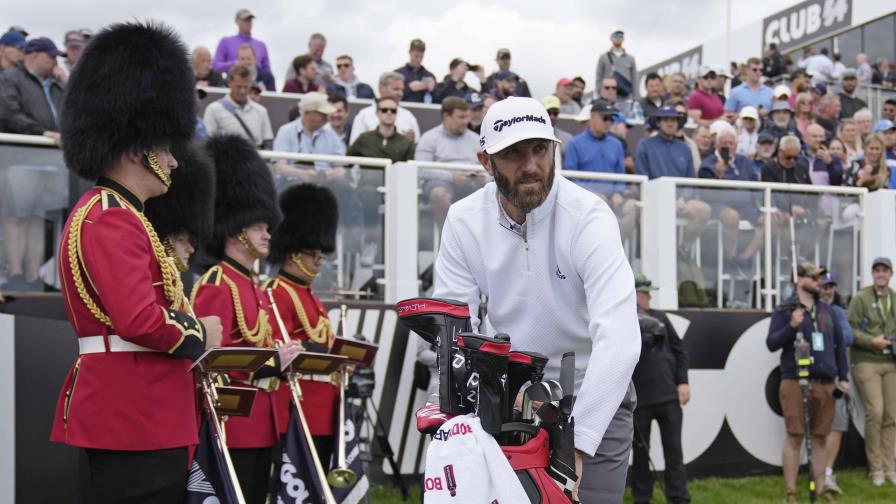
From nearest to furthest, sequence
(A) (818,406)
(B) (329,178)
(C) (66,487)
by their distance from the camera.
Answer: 1. (C) (66,487)
2. (B) (329,178)
3. (A) (818,406)

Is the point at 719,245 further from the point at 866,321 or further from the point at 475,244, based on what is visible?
the point at 475,244

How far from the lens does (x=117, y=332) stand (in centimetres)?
423

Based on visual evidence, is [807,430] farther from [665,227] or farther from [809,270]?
[665,227]

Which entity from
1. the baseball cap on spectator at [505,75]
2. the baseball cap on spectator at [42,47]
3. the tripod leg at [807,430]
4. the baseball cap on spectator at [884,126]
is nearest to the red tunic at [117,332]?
the baseball cap on spectator at [42,47]

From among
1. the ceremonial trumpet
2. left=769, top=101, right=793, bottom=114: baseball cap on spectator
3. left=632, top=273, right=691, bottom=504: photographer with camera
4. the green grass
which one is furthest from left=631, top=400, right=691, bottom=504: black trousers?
left=769, top=101, right=793, bottom=114: baseball cap on spectator

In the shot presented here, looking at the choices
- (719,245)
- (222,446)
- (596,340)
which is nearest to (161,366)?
(222,446)

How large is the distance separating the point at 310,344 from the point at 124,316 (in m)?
2.83

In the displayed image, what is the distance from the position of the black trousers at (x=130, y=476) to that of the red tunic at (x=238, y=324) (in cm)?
156

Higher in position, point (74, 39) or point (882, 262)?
point (74, 39)

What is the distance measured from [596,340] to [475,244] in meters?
0.68

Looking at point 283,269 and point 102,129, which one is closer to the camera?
point 102,129

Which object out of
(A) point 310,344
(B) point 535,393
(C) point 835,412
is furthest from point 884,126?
(B) point 535,393

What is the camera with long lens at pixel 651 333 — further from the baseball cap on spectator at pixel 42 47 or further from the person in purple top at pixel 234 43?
the person in purple top at pixel 234 43

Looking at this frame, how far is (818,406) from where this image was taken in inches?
419
